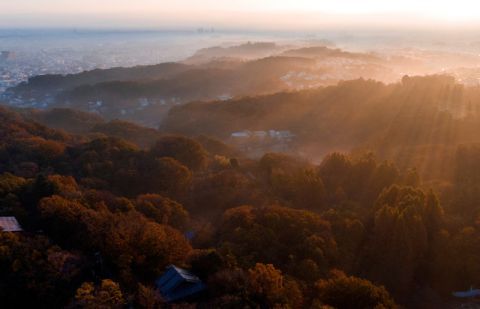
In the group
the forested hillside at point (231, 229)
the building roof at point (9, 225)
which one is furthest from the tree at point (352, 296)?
the building roof at point (9, 225)

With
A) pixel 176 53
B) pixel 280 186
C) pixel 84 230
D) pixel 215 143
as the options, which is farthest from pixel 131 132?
pixel 176 53

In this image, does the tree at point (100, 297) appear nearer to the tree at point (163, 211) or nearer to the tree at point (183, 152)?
the tree at point (163, 211)

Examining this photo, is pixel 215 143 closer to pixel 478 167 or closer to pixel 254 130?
pixel 254 130

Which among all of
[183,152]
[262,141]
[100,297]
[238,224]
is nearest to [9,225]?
[100,297]

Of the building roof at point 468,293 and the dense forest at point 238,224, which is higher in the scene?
the dense forest at point 238,224

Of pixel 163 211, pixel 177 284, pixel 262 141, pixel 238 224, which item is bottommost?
pixel 262 141

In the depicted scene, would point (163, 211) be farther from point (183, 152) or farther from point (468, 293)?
point (468, 293)
